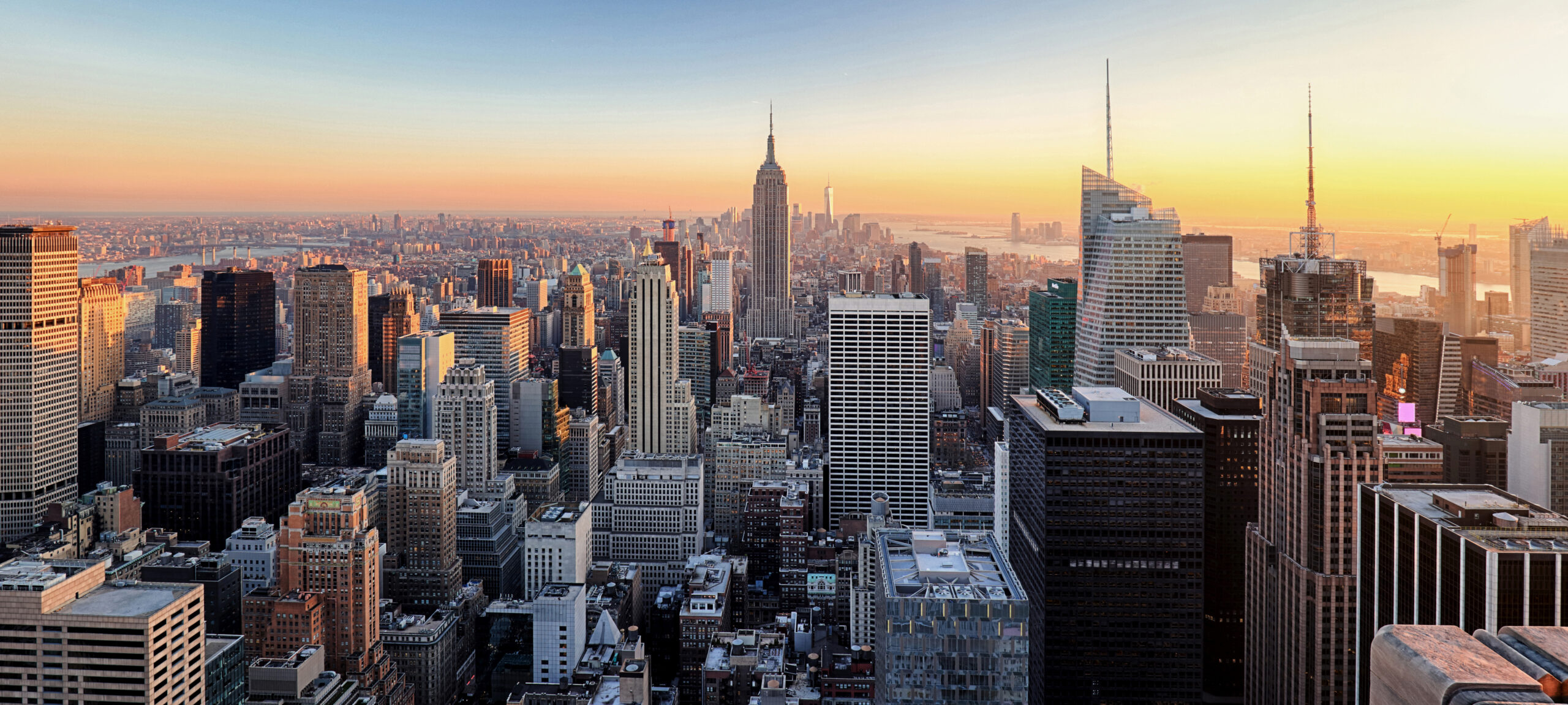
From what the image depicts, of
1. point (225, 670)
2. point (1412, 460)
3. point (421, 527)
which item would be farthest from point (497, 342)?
point (1412, 460)

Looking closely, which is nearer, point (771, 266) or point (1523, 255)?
point (1523, 255)

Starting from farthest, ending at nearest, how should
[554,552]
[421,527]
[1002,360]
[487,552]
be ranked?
1. [1002,360]
2. [487,552]
3. [421,527]
4. [554,552]

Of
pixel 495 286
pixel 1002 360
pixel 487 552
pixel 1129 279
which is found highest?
pixel 495 286

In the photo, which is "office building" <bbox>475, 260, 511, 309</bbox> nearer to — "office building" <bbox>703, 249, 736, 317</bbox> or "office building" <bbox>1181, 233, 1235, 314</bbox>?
"office building" <bbox>703, 249, 736, 317</bbox>

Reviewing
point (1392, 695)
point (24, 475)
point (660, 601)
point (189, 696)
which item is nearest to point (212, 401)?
point (24, 475)

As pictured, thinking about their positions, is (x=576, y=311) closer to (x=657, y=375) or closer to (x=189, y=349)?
(x=657, y=375)

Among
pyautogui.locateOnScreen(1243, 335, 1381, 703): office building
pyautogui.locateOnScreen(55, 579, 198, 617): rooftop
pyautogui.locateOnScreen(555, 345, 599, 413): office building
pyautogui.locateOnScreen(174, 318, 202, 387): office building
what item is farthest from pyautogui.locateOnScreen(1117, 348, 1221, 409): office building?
pyautogui.locateOnScreen(174, 318, 202, 387): office building

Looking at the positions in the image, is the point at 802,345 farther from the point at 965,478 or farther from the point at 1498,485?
the point at 1498,485
